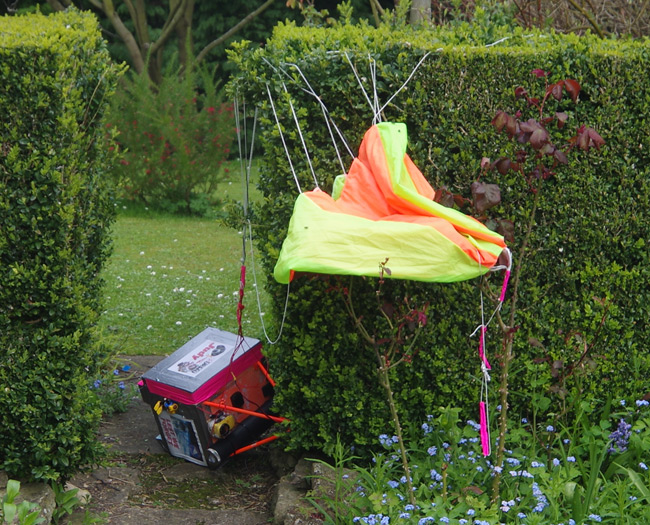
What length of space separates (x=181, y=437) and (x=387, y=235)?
72.1 inches

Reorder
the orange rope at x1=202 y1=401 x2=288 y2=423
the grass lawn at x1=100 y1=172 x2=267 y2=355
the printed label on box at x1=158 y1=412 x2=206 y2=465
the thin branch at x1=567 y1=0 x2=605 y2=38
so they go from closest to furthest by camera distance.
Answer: the orange rope at x1=202 y1=401 x2=288 y2=423, the printed label on box at x1=158 y1=412 x2=206 y2=465, the thin branch at x1=567 y1=0 x2=605 y2=38, the grass lawn at x1=100 y1=172 x2=267 y2=355

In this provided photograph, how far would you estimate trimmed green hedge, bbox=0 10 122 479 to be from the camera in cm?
303

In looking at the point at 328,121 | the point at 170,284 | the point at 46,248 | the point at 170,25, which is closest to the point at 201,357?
the point at 46,248

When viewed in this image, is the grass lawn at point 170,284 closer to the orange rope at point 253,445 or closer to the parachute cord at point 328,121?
the orange rope at point 253,445

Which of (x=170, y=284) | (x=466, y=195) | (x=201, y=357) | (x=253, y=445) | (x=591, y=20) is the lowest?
(x=170, y=284)

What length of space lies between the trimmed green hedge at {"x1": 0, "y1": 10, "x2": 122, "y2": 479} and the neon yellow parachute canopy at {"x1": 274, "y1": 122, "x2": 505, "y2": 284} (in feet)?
3.38

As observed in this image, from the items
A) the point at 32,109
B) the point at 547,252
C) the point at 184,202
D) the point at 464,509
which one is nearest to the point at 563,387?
the point at 547,252

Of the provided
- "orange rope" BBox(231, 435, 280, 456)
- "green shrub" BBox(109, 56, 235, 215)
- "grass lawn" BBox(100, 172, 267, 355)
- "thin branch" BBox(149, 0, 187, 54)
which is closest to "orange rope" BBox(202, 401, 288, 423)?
"orange rope" BBox(231, 435, 280, 456)

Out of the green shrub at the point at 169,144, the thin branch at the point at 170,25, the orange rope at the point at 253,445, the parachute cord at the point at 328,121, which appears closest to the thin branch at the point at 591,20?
the parachute cord at the point at 328,121

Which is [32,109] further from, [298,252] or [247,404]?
[247,404]

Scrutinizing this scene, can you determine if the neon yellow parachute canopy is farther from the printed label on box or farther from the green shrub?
the green shrub

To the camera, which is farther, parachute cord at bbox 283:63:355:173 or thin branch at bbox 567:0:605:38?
thin branch at bbox 567:0:605:38

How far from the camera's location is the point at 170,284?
279 inches

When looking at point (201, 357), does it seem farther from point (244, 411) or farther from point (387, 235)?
point (387, 235)
